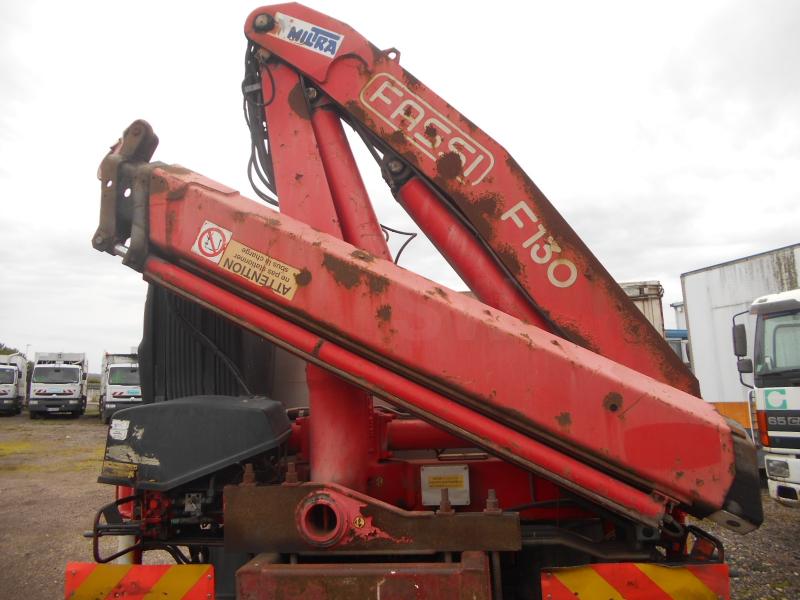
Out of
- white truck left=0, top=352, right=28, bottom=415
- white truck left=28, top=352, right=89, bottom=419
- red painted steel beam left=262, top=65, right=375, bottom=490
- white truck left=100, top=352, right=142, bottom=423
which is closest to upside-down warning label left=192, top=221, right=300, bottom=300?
red painted steel beam left=262, top=65, right=375, bottom=490

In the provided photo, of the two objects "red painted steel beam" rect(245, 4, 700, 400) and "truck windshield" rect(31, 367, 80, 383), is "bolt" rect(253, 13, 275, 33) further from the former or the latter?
"truck windshield" rect(31, 367, 80, 383)

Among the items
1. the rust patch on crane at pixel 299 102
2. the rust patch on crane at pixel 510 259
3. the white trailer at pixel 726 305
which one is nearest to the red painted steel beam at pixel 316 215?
the rust patch on crane at pixel 299 102

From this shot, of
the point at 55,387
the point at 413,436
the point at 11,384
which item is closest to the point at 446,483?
the point at 413,436

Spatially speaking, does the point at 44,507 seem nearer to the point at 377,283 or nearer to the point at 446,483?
the point at 446,483

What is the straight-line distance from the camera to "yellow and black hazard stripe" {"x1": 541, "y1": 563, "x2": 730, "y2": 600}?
8.01 feet

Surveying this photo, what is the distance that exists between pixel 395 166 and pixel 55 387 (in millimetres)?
23007

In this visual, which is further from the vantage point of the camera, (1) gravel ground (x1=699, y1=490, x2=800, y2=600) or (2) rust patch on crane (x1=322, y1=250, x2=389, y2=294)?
(1) gravel ground (x1=699, y1=490, x2=800, y2=600)

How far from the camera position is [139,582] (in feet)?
8.75

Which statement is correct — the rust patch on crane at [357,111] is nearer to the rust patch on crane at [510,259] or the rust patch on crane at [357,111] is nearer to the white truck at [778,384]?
the rust patch on crane at [510,259]

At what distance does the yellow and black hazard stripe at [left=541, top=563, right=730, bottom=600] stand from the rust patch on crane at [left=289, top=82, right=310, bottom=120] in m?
2.46

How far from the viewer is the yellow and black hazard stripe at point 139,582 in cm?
263

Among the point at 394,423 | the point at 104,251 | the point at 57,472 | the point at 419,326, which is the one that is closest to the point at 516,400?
the point at 419,326

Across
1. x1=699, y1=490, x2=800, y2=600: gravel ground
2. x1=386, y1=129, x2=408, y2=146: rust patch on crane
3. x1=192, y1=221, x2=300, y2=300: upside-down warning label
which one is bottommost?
x1=699, y1=490, x2=800, y2=600: gravel ground

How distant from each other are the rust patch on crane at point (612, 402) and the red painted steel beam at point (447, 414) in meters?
0.26
